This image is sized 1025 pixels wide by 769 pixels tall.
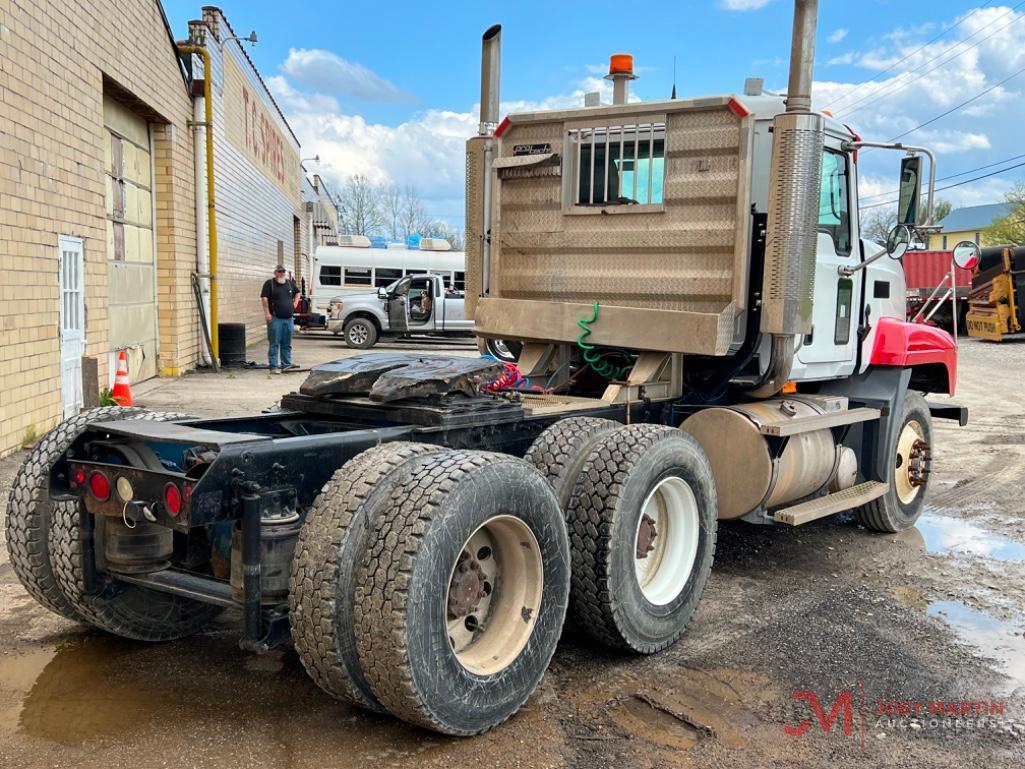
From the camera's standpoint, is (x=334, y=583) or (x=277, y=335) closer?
(x=334, y=583)

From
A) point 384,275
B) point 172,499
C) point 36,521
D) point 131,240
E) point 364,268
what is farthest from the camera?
point 384,275

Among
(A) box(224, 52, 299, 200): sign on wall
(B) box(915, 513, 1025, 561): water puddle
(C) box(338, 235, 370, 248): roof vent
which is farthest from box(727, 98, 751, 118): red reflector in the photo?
(C) box(338, 235, 370, 248): roof vent

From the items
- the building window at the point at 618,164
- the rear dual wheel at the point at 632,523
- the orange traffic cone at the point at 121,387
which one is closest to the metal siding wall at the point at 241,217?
the orange traffic cone at the point at 121,387

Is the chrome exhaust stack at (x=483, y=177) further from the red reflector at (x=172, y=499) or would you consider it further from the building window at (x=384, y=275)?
the building window at (x=384, y=275)

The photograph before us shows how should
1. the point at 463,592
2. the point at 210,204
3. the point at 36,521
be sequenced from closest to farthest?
the point at 463,592
the point at 36,521
the point at 210,204

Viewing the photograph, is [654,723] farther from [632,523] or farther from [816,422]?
[816,422]

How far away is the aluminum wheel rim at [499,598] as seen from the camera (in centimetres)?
371

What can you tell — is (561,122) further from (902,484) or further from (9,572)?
(9,572)

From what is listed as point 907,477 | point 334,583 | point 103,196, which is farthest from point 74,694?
point 103,196

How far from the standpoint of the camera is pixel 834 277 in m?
6.03

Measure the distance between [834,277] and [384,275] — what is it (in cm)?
2569

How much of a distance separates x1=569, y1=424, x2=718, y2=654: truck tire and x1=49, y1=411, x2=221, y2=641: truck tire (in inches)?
72.5

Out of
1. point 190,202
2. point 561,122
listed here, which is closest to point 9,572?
point 561,122

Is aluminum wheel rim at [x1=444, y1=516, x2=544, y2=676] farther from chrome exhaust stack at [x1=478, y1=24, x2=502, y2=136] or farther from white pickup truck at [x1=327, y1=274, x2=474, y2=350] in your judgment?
white pickup truck at [x1=327, y1=274, x2=474, y2=350]
